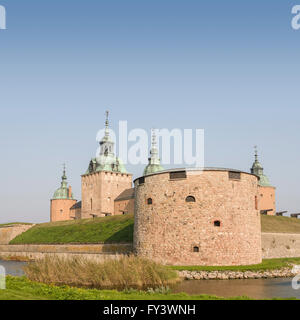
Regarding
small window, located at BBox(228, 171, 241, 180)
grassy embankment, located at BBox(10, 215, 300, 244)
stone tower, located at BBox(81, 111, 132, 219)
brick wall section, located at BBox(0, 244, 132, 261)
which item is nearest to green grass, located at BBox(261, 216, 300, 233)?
grassy embankment, located at BBox(10, 215, 300, 244)

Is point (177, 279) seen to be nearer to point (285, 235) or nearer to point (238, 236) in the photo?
point (238, 236)

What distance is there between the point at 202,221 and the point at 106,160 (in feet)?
164

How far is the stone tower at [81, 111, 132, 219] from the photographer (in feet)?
234

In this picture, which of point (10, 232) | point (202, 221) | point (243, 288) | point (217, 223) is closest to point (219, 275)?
point (217, 223)

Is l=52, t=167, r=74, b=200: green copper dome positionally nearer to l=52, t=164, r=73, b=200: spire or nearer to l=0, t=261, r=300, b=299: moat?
l=52, t=164, r=73, b=200: spire

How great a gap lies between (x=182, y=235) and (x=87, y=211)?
4996cm

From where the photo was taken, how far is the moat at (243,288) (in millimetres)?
17312

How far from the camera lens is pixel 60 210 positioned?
81375 mm

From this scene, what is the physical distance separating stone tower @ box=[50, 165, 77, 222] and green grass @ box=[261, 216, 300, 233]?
45.5m

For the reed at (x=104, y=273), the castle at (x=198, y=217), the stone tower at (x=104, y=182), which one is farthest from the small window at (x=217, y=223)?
the stone tower at (x=104, y=182)

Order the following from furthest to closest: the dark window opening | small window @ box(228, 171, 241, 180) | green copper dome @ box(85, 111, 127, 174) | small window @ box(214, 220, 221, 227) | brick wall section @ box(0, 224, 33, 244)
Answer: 1. green copper dome @ box(85, 111, 127, 174)
2. brick wall section @ box(0, 224, 33, 244)
3. small window @ box(228, 171, 241, 180)
4. the dark window opening
5. small window @ box(214, 220, 221, 227)

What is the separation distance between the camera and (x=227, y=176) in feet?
86.1

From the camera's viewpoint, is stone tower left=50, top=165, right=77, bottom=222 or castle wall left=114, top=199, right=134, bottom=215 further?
stone tower left=50, top=165, right=77, bottom=222
